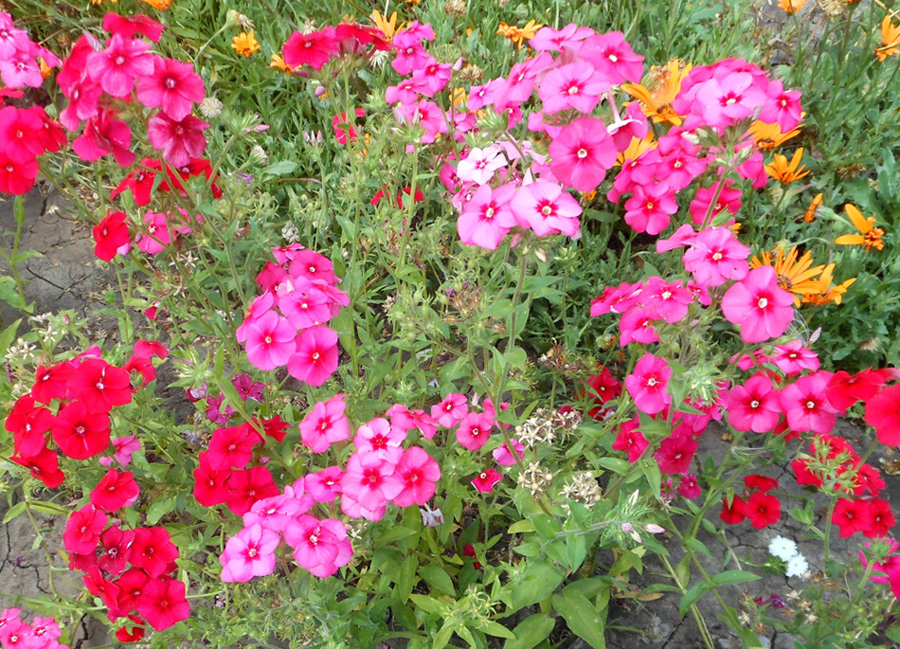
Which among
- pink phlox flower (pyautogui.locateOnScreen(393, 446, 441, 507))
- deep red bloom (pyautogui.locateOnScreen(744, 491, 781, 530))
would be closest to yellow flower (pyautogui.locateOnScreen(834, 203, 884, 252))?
deep red bloom (pyautogui.locateOnScreen(744, 491, 781, 530))

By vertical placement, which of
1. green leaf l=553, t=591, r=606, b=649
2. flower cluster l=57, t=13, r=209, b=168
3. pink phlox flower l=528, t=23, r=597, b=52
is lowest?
green leaf l=553, t=591, r=606, b=649

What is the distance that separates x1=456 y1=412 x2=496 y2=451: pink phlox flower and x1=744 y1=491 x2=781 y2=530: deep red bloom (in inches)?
42.9

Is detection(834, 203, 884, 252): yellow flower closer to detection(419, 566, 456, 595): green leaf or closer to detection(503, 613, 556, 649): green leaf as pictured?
detection(503, 613, 556, 649): green leaf

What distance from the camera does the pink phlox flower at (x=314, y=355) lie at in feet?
6.18

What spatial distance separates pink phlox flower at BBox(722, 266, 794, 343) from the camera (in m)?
1.58

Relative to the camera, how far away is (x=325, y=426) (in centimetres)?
197

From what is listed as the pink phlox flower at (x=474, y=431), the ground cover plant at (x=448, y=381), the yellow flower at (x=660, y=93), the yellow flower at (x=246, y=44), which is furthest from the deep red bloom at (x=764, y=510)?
the yellow flower at (x=246, y=44)

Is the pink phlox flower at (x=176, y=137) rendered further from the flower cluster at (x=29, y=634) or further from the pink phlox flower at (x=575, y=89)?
the flower cluster at (x=29, y=634)

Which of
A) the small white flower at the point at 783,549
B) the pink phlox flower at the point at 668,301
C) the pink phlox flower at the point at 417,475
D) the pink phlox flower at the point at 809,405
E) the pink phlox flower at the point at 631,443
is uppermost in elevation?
the pink phlox flower at the point at 668,301

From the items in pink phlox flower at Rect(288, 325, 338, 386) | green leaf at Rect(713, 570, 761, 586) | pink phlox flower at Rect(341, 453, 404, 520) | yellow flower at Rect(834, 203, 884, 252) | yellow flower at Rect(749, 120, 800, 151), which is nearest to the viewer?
pink phlox flower at Rect(341, 453, 404, 520)

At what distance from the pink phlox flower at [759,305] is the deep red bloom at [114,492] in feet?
6.31

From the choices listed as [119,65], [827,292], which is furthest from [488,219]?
[827,292]

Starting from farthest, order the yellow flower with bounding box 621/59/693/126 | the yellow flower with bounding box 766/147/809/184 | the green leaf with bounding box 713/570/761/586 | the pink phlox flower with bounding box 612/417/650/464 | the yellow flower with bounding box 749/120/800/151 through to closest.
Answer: the yellow flower with bounding box 766/147/809/184, the yellow flower with bounding box 749/120/800/151, the yellow flower with bounding box 621/59/693/126, the pink phlox flower with bounding box 612/417/650/464, the green leaf with bounding box 713/570/761/586

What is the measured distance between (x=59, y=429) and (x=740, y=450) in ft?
7.62
